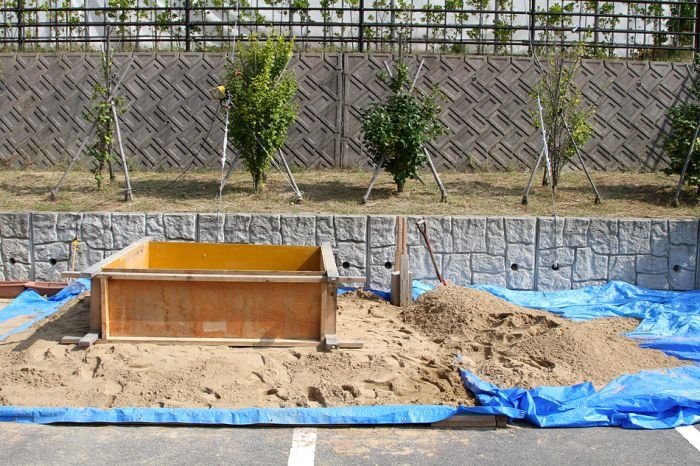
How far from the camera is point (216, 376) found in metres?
6.07

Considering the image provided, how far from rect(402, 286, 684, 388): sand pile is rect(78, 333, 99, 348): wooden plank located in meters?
3.16

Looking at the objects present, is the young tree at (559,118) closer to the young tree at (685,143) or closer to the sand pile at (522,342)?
the young tree at (685,143)

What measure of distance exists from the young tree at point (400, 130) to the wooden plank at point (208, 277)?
436 centimetres

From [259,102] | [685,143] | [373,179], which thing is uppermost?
[259,102]

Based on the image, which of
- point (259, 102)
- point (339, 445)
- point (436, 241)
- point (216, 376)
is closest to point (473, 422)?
point (339, 445)

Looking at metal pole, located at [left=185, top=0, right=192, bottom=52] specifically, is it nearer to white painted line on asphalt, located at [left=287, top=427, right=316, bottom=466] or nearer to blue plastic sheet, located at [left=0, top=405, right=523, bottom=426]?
blue plastic sheet, located at [left=0, top=405, right=523, bottom=426]

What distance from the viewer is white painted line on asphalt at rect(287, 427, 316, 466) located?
4.99 m

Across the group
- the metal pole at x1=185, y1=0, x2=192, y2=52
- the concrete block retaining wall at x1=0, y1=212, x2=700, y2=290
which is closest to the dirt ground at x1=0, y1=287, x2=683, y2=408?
the concrete block retaining wall at x1=0, y1=212, x2=700, y2=290

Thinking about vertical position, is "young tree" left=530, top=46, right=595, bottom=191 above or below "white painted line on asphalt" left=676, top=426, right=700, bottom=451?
above

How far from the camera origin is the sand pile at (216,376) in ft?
18.9

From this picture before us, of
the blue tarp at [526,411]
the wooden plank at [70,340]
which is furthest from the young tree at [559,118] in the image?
the wooden plank at [70,340]

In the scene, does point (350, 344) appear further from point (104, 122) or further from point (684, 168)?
point (684, 168)

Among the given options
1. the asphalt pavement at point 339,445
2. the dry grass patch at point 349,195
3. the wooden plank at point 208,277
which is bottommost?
the asphalt pavement at point 339,445

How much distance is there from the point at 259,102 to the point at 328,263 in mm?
4095
